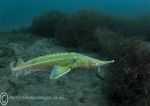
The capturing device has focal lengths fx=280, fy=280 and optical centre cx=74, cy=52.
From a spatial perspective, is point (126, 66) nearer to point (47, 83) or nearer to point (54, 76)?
point (47, 83)

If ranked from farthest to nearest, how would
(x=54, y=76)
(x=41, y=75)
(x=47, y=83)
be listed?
(x=41, y=75)
(x=47, y=83)
(x=54, y=76)

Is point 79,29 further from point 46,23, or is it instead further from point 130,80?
point 130,80

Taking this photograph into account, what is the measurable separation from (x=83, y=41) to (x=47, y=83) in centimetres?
621

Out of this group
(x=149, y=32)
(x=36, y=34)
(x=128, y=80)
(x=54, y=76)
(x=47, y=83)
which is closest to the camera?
(x=54, y=76)

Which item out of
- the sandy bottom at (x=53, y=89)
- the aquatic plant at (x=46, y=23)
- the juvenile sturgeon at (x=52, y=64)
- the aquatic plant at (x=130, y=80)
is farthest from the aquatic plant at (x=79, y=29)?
the juvenile sturgeon at (x=52, y=64)

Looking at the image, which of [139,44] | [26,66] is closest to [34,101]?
[139,44]

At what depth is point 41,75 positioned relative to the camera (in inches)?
356

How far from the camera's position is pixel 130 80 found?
6.82 meters

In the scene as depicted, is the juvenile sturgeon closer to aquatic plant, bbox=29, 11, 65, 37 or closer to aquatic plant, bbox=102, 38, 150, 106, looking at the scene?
aquatic plant, bbox=102, 38, 150, 106

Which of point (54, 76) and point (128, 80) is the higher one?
point (54, 76)

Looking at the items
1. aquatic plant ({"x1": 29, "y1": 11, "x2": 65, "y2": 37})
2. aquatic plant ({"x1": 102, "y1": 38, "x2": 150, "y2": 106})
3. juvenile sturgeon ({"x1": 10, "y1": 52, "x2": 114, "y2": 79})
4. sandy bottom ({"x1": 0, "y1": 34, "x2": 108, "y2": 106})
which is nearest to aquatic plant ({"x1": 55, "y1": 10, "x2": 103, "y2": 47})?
aquatic plant ({"x1": 29, "y1": 11, "x2": 65, "y2": 37})

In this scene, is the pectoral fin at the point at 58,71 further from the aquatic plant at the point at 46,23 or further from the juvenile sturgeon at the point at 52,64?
the aquatic plant at the point at 46,23

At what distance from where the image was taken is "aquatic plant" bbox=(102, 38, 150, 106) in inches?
267

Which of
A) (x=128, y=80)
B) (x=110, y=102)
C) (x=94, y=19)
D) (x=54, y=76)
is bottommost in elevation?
(x=110, y=102)
